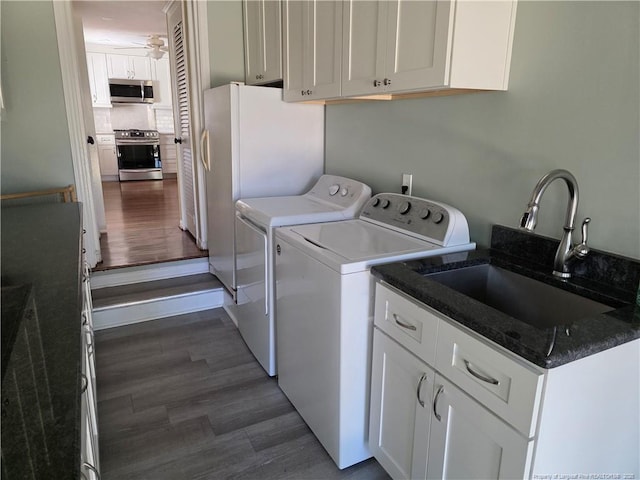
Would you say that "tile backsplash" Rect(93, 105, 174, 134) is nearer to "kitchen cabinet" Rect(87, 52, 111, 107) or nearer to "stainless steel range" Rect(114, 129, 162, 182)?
"kitchen cabinet" Rect(87, 52, 111, 107)

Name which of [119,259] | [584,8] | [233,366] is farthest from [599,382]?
[119,259]

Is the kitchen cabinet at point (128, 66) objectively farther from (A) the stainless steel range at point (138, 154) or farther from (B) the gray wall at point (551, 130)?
(B) the gray wall at point (551, 130)

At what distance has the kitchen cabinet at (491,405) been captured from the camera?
1.03 m

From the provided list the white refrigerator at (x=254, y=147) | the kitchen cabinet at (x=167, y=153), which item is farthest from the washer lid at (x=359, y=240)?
the kitchen cabinet at (x=167, y=153)

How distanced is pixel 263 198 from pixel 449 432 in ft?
5.87

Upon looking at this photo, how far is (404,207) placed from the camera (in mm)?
2023

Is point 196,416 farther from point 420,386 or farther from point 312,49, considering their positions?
point 312,49

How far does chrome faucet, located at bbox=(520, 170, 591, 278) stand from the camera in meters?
1.27

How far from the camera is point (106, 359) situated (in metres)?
2.60

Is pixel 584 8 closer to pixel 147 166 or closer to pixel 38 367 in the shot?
pixel 38 367

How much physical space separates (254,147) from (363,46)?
1.08 metres

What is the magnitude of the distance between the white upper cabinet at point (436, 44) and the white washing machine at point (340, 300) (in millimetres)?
526

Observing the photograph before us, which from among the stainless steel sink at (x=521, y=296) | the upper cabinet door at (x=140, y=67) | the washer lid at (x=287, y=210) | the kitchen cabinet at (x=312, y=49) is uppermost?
the upper cabinet door at (x=140, y=67)

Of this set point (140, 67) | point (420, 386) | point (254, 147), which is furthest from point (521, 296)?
point (140, 67)
